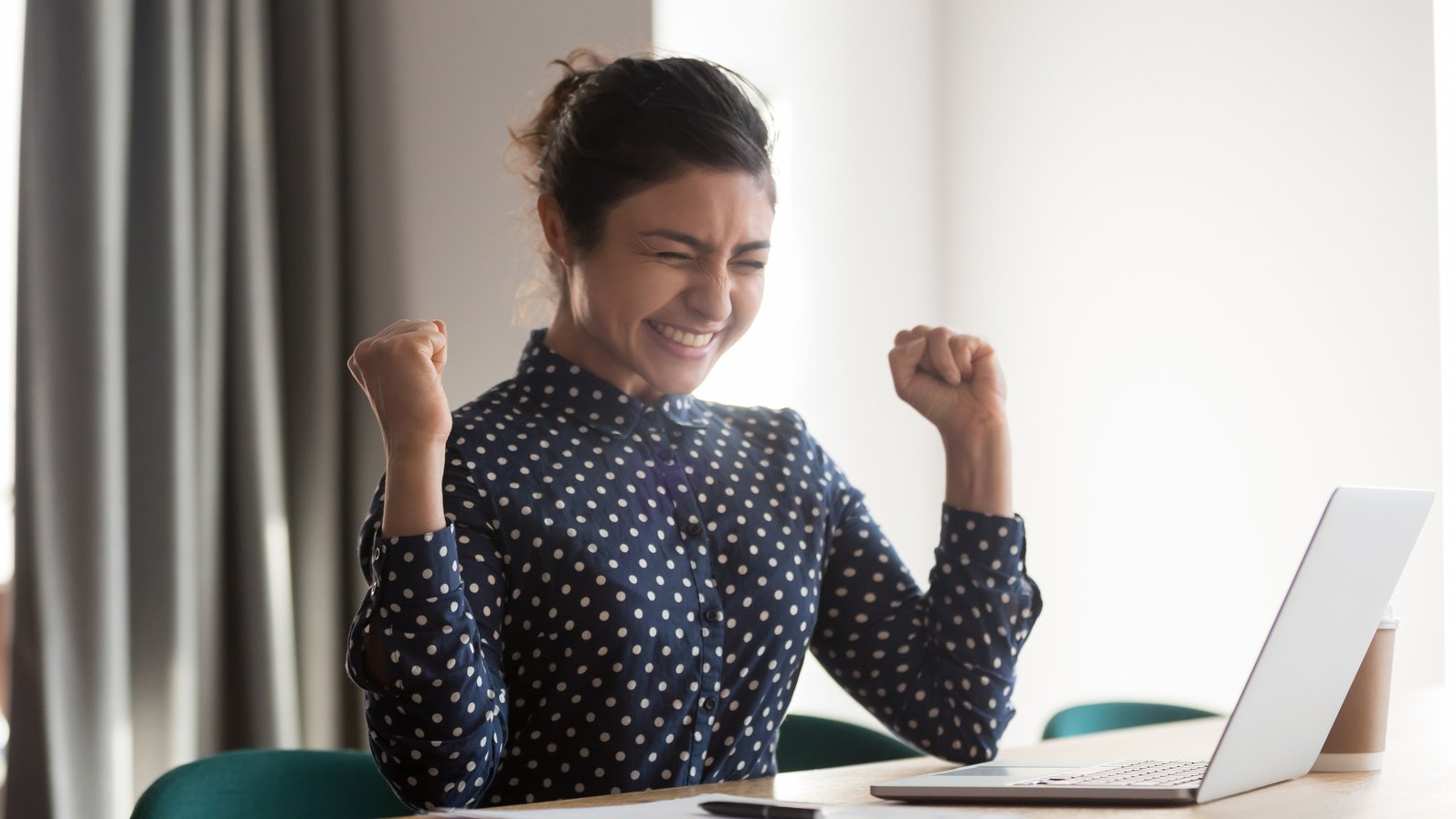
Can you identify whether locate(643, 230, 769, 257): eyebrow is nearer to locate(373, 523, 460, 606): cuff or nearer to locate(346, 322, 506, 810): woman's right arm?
locate(346, 322, 506, 810): woman's right arm

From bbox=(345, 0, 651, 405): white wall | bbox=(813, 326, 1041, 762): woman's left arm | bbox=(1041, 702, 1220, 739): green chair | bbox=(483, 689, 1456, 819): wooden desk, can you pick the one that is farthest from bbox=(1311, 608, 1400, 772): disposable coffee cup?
bbox=(345, 0, 651, 405): white wall

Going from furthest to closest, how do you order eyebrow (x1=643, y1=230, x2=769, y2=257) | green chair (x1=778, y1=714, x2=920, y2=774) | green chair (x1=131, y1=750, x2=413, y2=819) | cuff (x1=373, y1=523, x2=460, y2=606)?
green chair (x1=778, y1=714, x2=920, y2=774) < eyebrow (x1=643, y1=230, x2=769, y2=257) < green chair (x1=131, y1=750, x2=413, y2=819) < cuff (x1=373, y1=523, x2=460, y2=606)

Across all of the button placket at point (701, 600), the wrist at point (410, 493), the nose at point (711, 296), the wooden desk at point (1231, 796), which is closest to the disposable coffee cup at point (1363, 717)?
the wooden desk at point (1231, 796)

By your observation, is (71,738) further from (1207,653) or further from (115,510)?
(1207,653)

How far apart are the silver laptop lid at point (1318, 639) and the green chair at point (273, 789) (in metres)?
0.76

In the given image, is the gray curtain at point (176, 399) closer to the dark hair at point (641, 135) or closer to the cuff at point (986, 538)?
the dark hair at point (641, 135)

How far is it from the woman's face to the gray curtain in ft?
A: 3.79

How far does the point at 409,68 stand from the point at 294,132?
24 centimetres

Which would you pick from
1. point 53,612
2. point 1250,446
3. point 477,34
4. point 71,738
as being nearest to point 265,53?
point 477,34

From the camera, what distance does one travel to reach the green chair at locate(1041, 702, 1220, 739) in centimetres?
203

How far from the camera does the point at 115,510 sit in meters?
2.17

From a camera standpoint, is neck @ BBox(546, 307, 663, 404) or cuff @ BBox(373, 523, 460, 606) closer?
cuff @ BBox(373, 523, 460, 606)

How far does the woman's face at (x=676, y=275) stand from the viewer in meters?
1.33

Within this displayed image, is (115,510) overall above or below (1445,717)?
above
